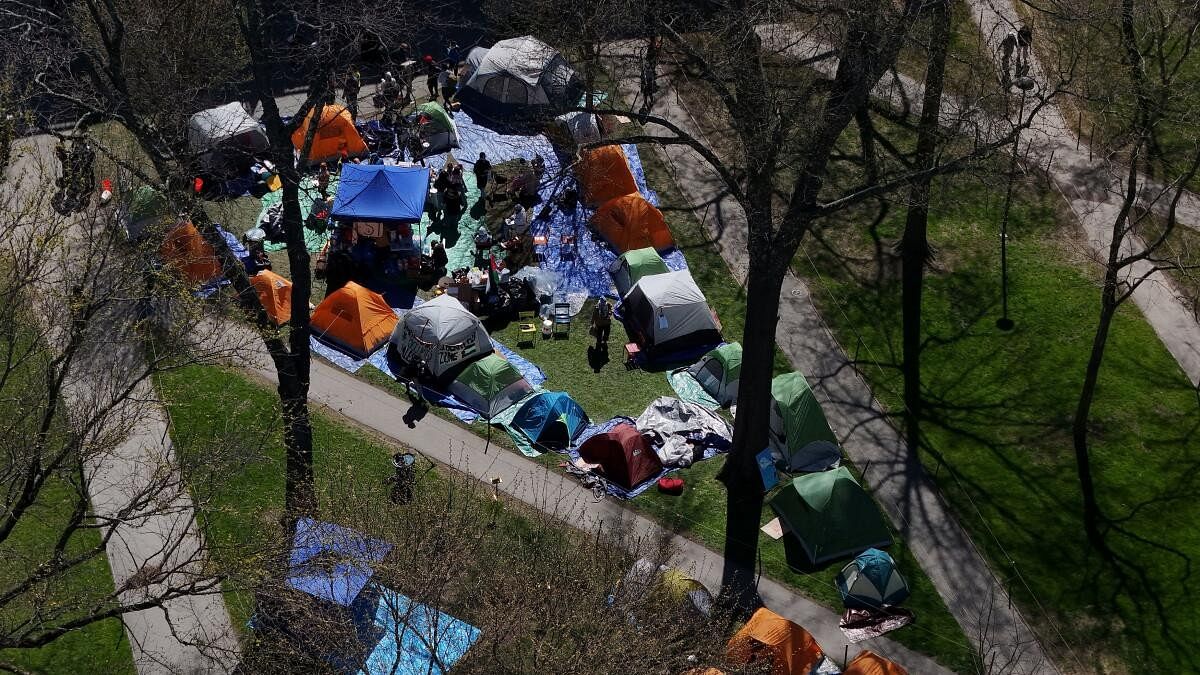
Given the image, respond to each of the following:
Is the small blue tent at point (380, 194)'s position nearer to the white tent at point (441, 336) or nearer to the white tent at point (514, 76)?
the white tent at point (441, 336)

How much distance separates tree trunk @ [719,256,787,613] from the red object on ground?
100 cm

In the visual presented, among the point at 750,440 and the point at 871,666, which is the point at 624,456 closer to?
the point at 750,440

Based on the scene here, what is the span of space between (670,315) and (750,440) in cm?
459

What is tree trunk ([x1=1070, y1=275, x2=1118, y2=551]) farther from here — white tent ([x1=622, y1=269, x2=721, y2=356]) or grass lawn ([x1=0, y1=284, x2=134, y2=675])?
grass lawn ([x1=0, y1=284, x2=134, y2=675])

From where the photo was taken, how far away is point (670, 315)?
2897 centimetres

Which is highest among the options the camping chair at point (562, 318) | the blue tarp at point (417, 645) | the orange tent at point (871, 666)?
the camping chair at point (562, 318)

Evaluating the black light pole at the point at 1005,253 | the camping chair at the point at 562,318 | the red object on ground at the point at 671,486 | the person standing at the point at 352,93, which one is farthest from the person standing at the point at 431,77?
the black light pole at the point at 1005,253

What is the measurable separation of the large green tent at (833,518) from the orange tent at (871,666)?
3160mm

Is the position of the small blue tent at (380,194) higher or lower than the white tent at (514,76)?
lower

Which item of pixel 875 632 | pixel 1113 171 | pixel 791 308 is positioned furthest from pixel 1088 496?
pixel 1113 171

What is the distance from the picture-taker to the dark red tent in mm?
25656

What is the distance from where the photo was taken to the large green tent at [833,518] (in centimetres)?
2436

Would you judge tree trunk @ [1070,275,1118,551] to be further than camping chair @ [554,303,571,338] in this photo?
No

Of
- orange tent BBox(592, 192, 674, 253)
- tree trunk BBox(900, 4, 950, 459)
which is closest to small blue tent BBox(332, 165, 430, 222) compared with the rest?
orange tent BBox(592, 192, 674, 253)
